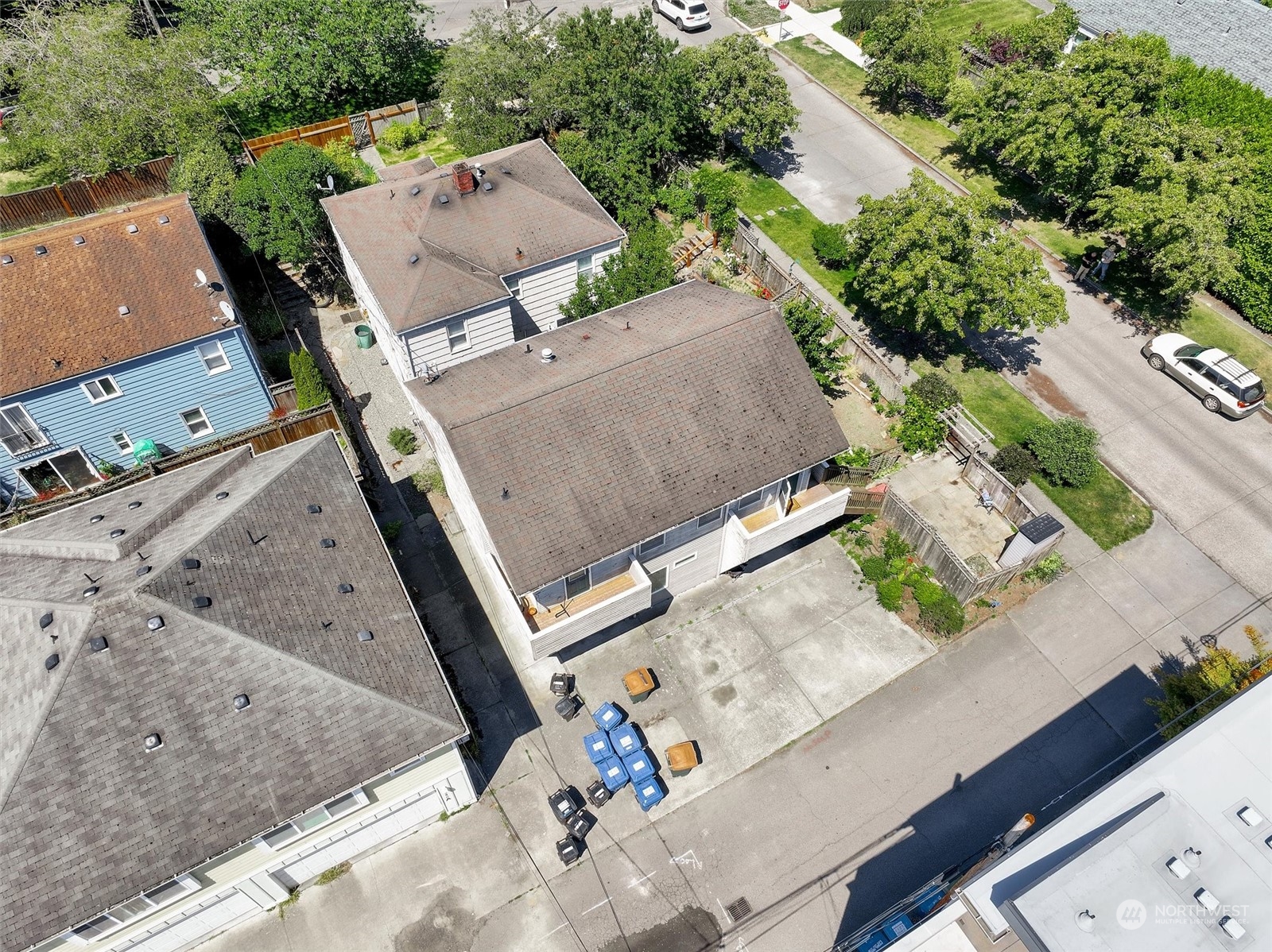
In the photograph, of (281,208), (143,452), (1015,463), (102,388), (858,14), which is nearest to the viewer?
(102,388)

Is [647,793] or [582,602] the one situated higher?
[582,602]

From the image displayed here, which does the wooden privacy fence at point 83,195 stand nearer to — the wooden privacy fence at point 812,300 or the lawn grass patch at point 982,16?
the wooden privacy fence at point 812,300

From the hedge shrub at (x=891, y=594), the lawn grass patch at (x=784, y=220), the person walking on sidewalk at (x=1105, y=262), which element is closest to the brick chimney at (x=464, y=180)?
the lawn grass patch at (x=784, y=220)

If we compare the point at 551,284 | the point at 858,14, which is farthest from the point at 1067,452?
the point at 858,14

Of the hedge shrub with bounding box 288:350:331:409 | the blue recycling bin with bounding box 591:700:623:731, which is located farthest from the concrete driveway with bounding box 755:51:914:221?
the blue recycling bin with bounding box 591:700:623:731

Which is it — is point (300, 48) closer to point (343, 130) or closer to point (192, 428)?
point (343, 130)
